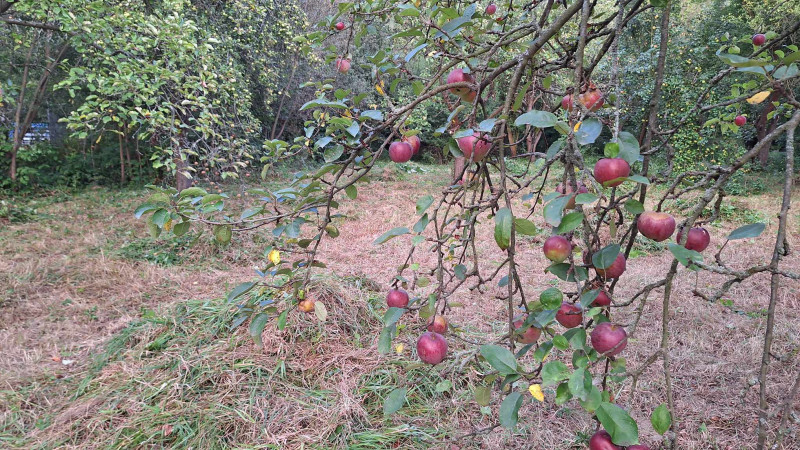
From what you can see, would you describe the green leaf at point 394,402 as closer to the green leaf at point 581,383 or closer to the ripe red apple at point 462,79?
the green leaf at point 581,383

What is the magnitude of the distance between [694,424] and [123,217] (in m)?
6.51

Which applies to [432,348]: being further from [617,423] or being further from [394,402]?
[617,423]

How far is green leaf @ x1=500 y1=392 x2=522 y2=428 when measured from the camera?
660 millimetres

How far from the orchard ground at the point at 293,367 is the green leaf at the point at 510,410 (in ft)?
0.97

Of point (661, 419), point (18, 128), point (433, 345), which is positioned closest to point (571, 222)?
point (661, 419)

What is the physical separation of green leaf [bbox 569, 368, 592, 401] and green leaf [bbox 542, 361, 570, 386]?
15 millimetres

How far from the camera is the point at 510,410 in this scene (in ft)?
2.22

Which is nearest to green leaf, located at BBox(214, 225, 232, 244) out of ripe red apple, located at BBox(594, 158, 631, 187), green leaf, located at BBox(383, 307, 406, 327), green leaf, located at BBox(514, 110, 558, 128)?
green leaf, located at BBox(383, 307, 406, 327)

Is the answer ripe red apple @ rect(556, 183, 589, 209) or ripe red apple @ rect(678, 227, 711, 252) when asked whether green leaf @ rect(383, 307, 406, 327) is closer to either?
ripe red apple @ rect(556, 183, 589, 209)

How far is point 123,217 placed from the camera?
19.2 feet

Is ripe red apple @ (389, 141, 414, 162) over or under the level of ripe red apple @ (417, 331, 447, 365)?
over

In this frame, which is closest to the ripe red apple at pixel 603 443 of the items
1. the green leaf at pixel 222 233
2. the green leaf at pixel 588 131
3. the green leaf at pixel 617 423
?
the green leaf at pixel 617 423

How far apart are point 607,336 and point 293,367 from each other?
191 cm

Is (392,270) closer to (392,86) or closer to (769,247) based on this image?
(392,86)
